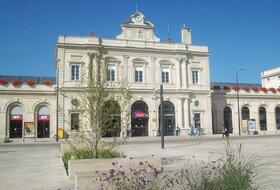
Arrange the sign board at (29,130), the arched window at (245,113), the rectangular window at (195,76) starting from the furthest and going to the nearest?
the arched window at (245,113) → the rectangular window at (195,76) → the sign board at (29,130)

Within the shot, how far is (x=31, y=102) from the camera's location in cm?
4056

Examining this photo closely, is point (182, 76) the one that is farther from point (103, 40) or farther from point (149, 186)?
point (149, 186)

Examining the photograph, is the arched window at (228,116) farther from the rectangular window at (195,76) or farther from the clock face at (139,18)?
the clock face at (139,18)

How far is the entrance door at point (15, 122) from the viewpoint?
3972 cm

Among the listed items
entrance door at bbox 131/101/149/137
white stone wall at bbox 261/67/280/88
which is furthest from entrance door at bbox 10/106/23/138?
white stone wall at bbox 261/67/280/88

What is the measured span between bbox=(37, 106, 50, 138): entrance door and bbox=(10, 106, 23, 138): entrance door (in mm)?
2221

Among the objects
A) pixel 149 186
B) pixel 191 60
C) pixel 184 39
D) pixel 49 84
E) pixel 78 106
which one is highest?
pixel 184 39

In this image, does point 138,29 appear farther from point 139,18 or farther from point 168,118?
point 168,118

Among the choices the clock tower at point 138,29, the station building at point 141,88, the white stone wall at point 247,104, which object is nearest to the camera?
the station building at point 141,88

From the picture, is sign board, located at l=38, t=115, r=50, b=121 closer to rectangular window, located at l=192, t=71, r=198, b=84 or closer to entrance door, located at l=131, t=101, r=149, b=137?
entrance door, located at l=131, t=101, r=149, b=137

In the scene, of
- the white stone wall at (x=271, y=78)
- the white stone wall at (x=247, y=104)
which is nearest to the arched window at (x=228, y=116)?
the white stone wall at (x=247, y=104)

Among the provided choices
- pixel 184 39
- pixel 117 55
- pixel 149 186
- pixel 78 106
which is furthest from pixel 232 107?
pixel 149 186

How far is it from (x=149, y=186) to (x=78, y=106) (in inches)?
290

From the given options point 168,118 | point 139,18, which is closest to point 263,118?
point 168,118
